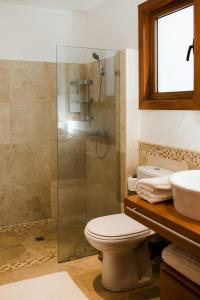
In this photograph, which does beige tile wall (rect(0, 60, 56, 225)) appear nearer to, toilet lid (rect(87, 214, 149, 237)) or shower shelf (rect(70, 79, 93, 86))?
shower shelf (rect(70, 79, 93, 86))

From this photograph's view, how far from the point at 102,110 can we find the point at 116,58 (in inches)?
19.4

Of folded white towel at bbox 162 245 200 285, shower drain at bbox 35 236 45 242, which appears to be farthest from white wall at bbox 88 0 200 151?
shower drain at bbox 35 236 45 242

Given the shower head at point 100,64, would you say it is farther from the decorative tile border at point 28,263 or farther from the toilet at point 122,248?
the decorative tile border at point 28,263

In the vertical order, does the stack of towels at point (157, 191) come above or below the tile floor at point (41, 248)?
above

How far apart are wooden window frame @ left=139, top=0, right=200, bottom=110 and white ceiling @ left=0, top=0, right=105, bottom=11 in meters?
0.83

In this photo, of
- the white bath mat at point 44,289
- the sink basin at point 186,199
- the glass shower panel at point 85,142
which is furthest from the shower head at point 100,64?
the white bath mat at point 44,289

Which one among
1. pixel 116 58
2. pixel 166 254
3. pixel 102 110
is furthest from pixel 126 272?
pixel 116 58

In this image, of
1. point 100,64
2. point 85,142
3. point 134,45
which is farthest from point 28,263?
point 134,45

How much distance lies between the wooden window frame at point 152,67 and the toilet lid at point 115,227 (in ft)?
3.11

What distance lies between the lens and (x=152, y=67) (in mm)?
2982

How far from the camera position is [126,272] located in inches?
101

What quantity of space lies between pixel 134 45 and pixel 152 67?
0.29 meters

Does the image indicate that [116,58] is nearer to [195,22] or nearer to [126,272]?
[195,22]

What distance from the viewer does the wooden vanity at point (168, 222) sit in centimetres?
163
